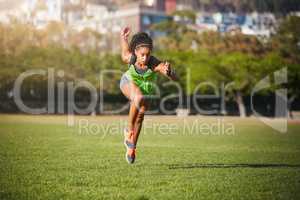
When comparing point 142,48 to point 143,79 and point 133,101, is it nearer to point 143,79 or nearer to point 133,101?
point 143,79

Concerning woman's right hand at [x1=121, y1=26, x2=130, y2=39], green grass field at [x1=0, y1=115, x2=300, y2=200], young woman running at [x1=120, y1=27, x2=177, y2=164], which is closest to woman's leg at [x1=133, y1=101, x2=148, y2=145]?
young woman running at [x1=120, y1=27, x2=177, y2=164]

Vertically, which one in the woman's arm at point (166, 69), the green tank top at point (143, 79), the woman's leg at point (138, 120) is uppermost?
the woman's arm at point (166, 69)

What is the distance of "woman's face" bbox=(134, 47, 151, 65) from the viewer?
9.57m

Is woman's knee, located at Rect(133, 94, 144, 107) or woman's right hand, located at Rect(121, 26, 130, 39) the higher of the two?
woman's right hand, located at Rect(121, 26, 130, 39)

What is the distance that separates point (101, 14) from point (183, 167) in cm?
11367

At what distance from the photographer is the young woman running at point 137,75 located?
9.50 m

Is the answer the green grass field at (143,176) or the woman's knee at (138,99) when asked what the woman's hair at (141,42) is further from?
the green grass field at (143,176)

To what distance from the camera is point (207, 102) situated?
6644 centimetres

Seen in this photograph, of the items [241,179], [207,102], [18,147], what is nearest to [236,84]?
[207,102]

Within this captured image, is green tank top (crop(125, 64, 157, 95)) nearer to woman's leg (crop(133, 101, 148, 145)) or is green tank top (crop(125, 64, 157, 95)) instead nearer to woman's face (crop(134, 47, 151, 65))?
woman's face (crop(134, 47, 151, 65))

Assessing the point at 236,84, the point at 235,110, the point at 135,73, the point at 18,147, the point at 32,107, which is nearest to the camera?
the point at 135,73

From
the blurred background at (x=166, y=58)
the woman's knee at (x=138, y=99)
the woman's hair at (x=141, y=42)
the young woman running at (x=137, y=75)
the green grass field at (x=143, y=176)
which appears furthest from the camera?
the blurred background at (x=166, y=58)

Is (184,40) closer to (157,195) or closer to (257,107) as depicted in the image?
(257,107)

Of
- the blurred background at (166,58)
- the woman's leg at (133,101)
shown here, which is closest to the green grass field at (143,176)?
the woman's leg at (133,101)
